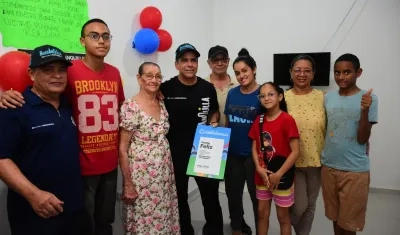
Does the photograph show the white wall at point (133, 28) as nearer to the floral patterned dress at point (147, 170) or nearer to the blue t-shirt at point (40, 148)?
the blue t-shirt at point (40, 148)

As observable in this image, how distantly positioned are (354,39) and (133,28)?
3.11 m

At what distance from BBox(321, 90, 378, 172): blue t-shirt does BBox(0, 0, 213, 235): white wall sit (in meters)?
1.93

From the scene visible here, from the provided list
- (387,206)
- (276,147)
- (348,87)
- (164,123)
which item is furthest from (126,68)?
(387,206)

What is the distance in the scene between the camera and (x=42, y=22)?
2.07m

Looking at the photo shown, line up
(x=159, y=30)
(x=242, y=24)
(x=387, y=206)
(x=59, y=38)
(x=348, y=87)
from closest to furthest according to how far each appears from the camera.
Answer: (x=348, y=87), (x=59, y=38), (x=159, y=30), (x=387, y=206), (x=242, y=24)

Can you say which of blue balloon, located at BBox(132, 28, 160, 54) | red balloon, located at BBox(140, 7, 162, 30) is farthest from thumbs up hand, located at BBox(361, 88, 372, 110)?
red balloon, located at BBox(140, 7, 162, 30)

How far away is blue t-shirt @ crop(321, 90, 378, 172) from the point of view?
1.98 m

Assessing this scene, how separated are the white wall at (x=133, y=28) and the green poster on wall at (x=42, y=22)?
0.12 meters

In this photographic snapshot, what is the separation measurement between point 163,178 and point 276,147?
0.84 metres

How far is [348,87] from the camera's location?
2033 mm

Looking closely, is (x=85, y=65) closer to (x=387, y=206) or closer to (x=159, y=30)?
(x=159, y=30)

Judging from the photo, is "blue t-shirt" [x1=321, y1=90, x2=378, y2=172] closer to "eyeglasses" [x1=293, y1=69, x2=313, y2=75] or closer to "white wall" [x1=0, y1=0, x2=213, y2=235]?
"eyeglasses" [x1=293, y1=69, x2=313, y2=75]

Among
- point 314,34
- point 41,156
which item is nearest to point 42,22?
point 41,156

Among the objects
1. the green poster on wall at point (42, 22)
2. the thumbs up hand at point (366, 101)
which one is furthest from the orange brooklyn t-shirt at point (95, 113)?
the thumbs up hand at point (366, 101)
